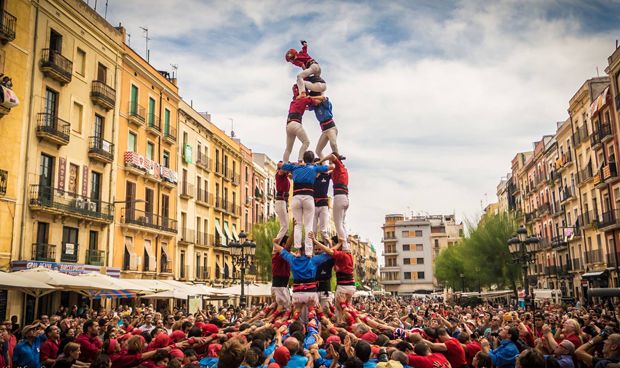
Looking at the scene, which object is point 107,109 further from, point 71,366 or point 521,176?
point 521,176

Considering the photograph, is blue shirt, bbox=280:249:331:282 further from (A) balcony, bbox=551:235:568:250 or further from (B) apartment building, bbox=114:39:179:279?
(A) balcony, bbox=551:235:568:250

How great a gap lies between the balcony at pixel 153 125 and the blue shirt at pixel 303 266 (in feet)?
79.8

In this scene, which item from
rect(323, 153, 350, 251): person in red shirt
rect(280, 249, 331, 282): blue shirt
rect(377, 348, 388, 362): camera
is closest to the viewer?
rect(377, 348, 388, 362): camera

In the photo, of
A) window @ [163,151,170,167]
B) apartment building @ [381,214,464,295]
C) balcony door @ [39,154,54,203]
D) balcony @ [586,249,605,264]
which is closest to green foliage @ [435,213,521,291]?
balcony @ [586,249,605,264]

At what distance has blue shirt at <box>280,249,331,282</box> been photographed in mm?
12680

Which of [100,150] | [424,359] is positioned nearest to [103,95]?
[100,150]

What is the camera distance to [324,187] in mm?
14406

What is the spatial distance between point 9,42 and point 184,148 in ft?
57.6

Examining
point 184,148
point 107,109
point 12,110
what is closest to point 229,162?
point 184,148

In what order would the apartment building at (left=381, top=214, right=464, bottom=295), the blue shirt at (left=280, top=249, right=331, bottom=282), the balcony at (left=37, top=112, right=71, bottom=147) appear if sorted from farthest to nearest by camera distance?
1. the apartment building at (left=381, top=214, right=464, bottom=295)
2. the balcony at (left=37, top=112, right=71, bottom=147)
3. the blue shirt at (left=280, top=249, right=331, bottom=282)

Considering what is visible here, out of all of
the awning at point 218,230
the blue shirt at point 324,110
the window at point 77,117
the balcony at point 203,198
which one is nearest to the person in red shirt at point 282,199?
the blue shirt at point 324,110

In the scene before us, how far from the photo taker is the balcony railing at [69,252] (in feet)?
85.3

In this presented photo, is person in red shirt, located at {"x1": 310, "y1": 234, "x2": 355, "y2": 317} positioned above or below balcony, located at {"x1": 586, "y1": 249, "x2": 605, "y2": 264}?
below

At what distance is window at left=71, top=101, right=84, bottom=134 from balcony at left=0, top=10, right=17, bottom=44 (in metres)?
5.04
